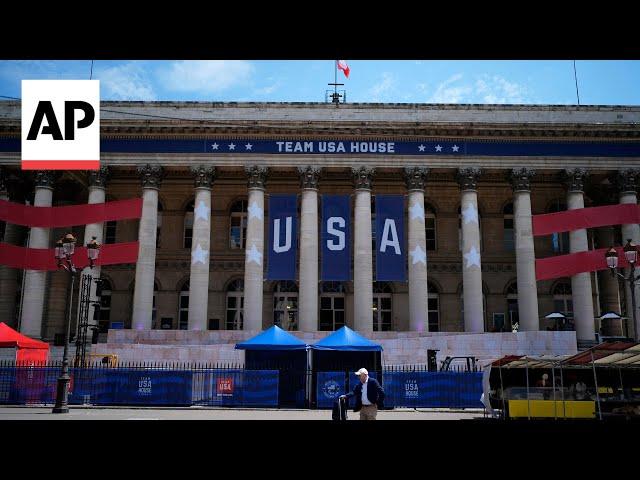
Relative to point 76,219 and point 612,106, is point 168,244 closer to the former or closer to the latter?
point 76,219

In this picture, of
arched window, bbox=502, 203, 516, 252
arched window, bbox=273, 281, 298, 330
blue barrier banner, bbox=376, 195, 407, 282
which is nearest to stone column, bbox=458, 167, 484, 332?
blue barrier banner, bbox=376, 195, 407, 282

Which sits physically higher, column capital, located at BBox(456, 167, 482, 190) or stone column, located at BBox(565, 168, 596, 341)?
column capital, located at BBox(456, 167, 482, 190)

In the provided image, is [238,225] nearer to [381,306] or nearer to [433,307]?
[381,306]

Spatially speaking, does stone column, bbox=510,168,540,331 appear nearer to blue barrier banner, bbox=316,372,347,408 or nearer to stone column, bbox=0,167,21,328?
blue barrier banner, bbox=316,372,347,408

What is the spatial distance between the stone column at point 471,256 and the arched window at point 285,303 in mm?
9551

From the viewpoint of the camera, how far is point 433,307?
36438mm

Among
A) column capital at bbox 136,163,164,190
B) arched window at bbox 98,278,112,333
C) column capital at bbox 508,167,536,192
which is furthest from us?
arched window at bbox 98,278,112,333

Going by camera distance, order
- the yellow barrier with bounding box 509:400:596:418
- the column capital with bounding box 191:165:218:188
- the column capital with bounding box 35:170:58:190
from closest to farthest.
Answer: the yellow barrier with bounding box 509:400:596:418 → the column capital with bounding box 35:170:58:190 → the column capital with bounding box 191:165:218:188

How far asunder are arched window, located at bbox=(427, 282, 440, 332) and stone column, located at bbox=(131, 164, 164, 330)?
49.9ft

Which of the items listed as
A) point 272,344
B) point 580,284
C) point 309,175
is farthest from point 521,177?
point 272,344

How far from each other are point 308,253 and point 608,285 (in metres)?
17.2

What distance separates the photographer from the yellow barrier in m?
14.9

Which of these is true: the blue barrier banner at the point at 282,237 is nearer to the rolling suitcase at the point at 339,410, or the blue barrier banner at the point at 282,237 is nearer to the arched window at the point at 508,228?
the arched window at the point at 508,228
